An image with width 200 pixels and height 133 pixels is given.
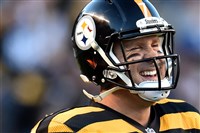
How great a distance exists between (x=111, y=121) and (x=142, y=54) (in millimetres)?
258

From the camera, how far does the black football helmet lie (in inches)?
70.9

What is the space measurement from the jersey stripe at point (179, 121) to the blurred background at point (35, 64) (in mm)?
1441

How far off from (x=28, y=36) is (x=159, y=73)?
1.89 m

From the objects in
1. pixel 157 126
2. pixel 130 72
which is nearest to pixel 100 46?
pixel 130 72

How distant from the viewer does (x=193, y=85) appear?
12.7 ft

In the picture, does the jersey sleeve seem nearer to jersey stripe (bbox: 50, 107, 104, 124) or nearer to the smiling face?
jersey stripe (bbox: 50, 107, 104, 124)

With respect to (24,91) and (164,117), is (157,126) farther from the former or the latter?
(24,91)

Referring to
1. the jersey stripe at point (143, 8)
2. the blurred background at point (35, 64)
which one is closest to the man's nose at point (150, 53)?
the jersey stripe at point (143, 8)

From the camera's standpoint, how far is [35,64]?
3.46 m

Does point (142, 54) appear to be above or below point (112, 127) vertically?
above

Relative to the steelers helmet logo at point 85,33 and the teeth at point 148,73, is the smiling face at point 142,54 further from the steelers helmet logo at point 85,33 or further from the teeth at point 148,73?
the steelers helmet logo at point 85,33

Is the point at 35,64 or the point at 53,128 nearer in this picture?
the point at 53,128

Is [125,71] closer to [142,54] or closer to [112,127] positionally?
[142,54]

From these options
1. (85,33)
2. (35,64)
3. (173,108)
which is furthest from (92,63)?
(35,64)
